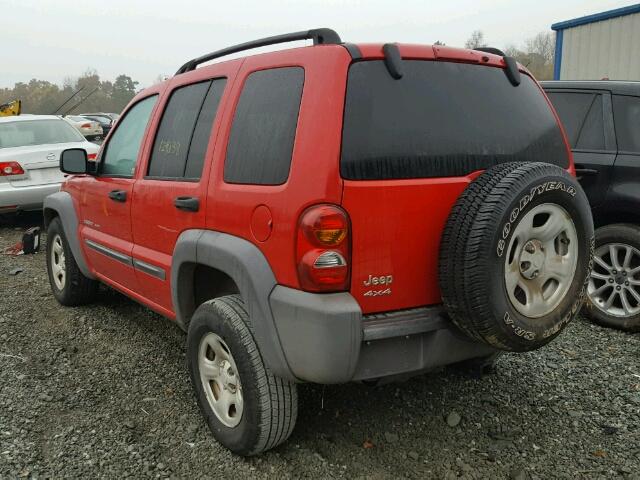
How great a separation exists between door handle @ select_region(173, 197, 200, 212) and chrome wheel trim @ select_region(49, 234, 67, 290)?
228cm

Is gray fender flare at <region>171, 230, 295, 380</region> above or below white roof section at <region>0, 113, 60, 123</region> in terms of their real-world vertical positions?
below

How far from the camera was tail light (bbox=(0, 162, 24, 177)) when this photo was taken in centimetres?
774

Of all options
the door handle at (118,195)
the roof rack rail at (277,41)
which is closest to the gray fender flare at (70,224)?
the door handle at (118,195)

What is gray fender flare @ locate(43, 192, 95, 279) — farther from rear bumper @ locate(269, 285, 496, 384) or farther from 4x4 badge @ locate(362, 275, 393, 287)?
4x4 badge @ locate(362, 275, 393, 287)

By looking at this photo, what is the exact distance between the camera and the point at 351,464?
263 cm

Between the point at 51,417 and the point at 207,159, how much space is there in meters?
1.58

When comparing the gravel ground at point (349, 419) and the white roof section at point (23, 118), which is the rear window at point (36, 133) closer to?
the white roof section at point (23, 118)

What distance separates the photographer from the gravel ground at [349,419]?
262cm

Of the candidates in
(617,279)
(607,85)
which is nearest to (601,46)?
(607,85)

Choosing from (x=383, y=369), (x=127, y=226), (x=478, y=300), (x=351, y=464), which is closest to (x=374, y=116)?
(x=478, y=300)

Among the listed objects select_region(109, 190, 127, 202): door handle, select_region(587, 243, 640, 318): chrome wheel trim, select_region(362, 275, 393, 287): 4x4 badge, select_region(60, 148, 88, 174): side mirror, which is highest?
select_region(60, 148, 88, 174): side mirror

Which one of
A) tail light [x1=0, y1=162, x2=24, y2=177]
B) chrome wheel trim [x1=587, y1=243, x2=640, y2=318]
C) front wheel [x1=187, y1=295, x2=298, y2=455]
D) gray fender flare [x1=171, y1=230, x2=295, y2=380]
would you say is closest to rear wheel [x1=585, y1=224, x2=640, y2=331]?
chrome wheel trim [x1=587, y1=243, x2=640, y2=318]

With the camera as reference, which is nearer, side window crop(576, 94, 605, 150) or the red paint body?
the red paint body

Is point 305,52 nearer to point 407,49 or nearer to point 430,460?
point 407,49
